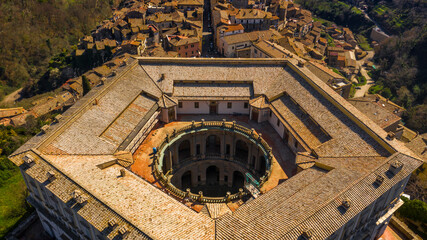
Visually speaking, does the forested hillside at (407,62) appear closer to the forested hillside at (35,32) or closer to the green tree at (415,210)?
the green tree at (415,210)

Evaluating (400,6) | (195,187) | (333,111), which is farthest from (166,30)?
(400,6)

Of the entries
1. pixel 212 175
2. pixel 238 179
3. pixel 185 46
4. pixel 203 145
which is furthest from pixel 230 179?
pixel 185 46

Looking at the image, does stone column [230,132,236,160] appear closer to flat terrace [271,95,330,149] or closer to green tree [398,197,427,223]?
flat terrace [271,95,330,149]

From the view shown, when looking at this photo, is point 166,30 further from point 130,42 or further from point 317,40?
point 317,40

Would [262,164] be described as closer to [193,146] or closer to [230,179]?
[230,179]

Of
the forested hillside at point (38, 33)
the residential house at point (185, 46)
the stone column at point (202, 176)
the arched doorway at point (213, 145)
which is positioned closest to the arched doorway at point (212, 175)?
the stone column at point (202, 176)
